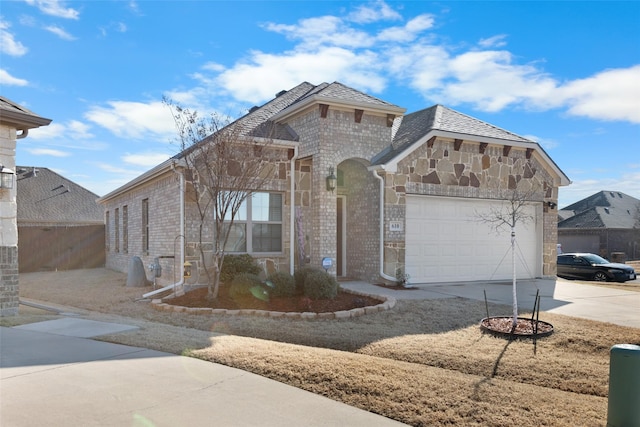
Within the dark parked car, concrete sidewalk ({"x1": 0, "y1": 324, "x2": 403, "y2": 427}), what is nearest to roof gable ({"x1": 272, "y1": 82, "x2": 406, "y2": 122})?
concrete sidewalk ({"x1": 0, "y1": 324, "x2": 403, "y2": 427})

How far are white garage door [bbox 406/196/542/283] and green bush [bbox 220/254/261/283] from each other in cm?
450

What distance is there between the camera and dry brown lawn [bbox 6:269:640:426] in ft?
14.8

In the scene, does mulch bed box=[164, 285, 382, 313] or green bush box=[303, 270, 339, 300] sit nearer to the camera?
mulch bed box=[164, 285, 382, 313]

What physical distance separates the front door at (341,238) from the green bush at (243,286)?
4.20 metres

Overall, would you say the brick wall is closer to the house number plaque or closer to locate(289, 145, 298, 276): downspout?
locate(289, 145, 298, 276): downspout

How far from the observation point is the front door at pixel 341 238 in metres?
14.7

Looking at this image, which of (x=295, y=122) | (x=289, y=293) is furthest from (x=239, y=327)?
(x=295, y=122)

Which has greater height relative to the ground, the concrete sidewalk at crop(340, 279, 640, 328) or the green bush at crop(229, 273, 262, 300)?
the green bush at crop(229, 273, 262, 300)

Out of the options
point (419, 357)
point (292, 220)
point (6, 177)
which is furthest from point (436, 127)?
point (6, 177)

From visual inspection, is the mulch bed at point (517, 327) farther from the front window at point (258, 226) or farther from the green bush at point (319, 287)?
the front window at point (258, 226)

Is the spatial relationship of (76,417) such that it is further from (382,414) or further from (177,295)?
(177,295)

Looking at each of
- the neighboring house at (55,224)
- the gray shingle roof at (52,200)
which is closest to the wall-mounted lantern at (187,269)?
the neighboring house at (55,224)

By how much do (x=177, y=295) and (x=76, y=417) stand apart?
757 centimetres

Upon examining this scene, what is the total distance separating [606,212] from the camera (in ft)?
115
